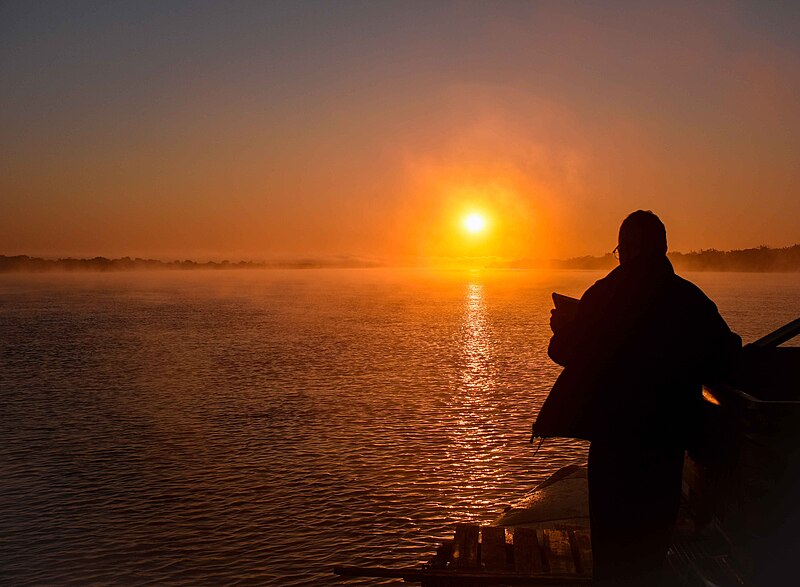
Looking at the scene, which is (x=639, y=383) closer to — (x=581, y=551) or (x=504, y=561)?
(x=504, y=561)

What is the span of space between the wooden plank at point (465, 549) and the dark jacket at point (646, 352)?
2.77m

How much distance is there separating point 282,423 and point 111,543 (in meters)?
10.4

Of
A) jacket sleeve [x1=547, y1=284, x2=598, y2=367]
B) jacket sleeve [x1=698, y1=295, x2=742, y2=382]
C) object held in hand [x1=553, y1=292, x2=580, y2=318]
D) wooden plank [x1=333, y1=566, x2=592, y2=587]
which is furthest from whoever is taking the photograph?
wooden plank [x1=333, y1=566, x2=592, y2=587]

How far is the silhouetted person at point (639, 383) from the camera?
17.0 feet

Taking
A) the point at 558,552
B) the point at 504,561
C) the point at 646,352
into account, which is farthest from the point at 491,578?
the point at 646,352

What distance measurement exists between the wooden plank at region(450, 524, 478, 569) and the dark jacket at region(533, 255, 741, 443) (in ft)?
9.08

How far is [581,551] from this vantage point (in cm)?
812

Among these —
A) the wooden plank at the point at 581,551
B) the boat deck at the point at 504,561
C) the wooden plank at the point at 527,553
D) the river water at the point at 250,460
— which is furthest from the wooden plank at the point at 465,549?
the river water at the point at 250,460

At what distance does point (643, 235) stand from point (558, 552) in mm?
4208

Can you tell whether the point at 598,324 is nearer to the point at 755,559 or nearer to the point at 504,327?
the point at 755,559

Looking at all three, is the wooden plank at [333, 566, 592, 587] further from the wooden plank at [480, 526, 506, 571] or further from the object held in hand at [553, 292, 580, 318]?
the object held in hand at [553, 292, 580, 318]

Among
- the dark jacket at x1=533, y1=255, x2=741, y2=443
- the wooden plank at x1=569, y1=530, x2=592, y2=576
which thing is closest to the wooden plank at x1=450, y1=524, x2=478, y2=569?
the wooden plank at x1=569, y1=530, x2=592, y2=576

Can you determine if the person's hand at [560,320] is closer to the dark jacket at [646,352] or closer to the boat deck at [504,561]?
the dark jacket at [646,352]

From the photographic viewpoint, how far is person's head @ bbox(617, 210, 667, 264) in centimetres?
525
